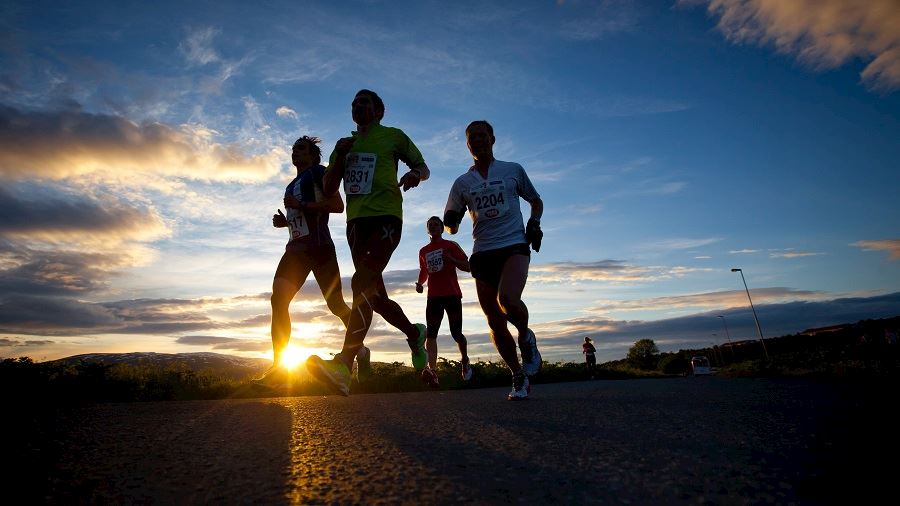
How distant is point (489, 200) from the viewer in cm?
510

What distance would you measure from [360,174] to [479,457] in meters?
3.13

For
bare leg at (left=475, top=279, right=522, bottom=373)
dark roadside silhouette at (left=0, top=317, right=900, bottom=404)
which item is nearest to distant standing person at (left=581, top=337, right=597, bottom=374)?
dark roadside silhouette at (left=0, top=317, right=900, bottom=404)

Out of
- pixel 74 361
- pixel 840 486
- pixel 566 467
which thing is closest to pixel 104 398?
pixel 74 361

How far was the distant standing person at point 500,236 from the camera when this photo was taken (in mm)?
4789

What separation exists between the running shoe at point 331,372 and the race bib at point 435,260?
4.66 m

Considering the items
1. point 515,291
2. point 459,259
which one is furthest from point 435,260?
point 515,291

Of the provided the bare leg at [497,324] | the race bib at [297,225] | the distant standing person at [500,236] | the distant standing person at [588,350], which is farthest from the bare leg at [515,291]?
the distant standing person at [588,350]

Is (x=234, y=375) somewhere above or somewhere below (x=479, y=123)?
below

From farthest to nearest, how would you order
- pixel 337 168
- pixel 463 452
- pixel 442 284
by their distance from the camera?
1. pixel 442 284
2. pixel 337 168
3. pixel 463 452

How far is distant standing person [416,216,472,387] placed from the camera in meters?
8.57

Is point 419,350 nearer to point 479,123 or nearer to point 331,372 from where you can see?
point 331,372

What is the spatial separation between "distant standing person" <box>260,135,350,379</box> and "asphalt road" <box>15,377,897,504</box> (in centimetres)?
186

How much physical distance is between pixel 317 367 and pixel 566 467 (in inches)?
97.2

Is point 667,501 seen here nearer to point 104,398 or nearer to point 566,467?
point 566,467
